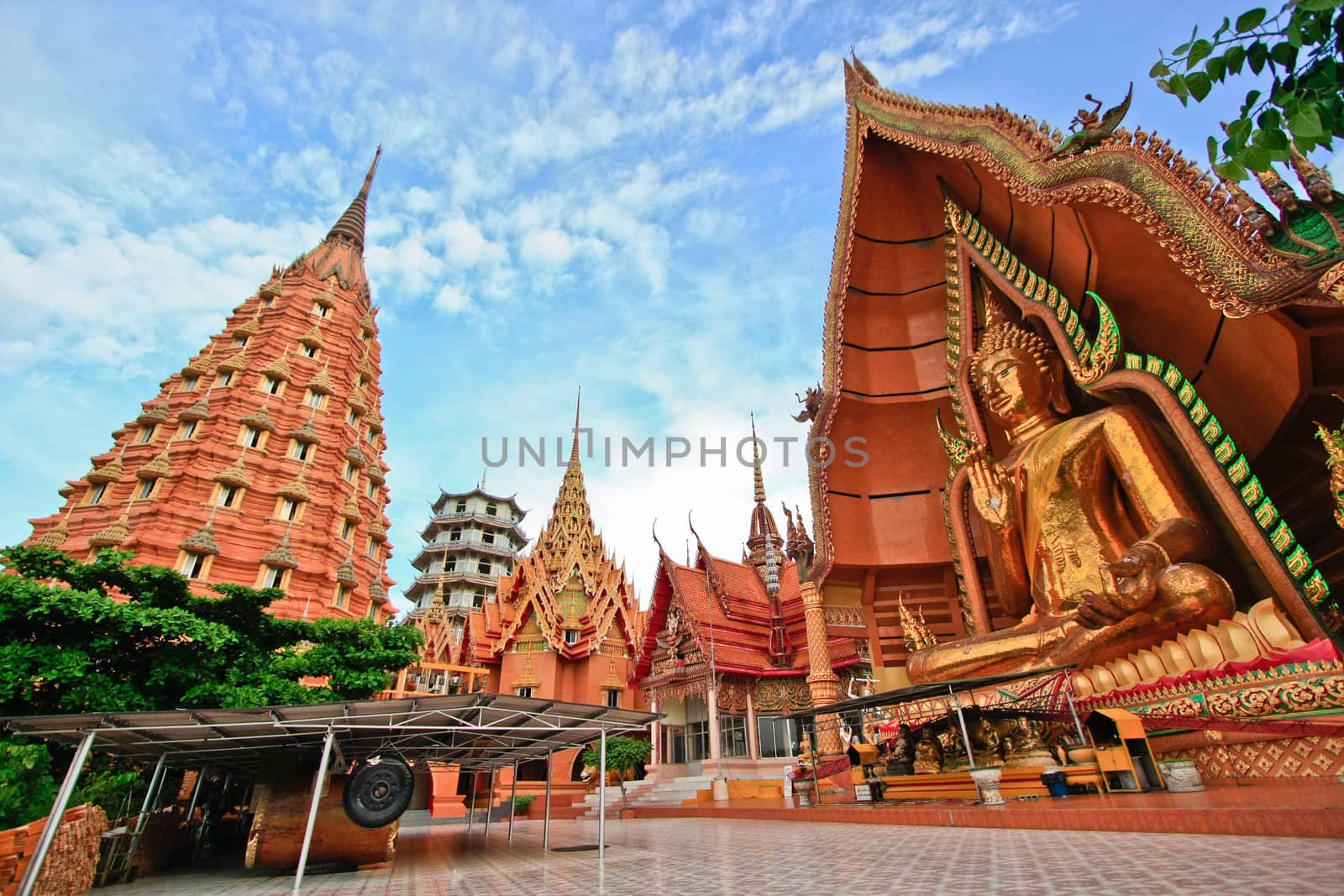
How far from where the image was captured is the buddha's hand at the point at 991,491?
895cm

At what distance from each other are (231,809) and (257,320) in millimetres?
21018

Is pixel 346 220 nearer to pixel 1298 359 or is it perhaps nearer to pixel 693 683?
pixel 693 683

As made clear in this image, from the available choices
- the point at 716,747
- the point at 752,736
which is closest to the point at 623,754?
the point at 716,747

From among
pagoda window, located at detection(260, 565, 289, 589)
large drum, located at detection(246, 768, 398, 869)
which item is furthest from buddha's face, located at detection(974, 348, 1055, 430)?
pagoda window, located at detection(260, 565, 289, 589)

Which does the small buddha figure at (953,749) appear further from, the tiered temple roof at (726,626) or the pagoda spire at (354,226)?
the pagoda spire at (354,226)

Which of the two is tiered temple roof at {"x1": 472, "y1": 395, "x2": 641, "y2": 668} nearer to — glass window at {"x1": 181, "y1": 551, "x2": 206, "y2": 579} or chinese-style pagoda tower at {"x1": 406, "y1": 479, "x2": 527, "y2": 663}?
glass window at {"x1": 181, "y1": 551, "x2": 206, "y2": 579}

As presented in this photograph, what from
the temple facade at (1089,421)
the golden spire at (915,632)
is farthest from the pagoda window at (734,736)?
the golden spire at (915,632)

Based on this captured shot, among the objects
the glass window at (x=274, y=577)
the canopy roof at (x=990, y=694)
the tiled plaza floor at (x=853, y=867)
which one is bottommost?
the tiled plaza floor at (x=853, y=867)

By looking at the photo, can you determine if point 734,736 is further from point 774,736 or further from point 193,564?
point 193,564

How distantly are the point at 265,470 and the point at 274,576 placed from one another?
4.16 meters

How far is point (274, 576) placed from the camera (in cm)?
2050

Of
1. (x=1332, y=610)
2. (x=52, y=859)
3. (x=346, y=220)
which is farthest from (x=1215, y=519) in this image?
(x=346, y=220)

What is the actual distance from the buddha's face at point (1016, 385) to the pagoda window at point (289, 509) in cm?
2160

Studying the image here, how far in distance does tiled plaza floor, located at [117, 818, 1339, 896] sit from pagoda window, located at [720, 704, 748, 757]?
890cm
